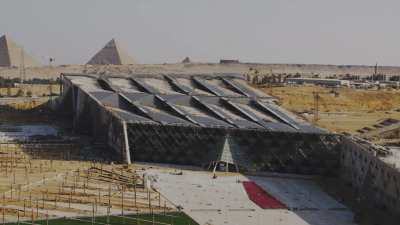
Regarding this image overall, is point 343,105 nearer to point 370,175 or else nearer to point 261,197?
point 370,175

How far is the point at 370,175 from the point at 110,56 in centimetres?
13809

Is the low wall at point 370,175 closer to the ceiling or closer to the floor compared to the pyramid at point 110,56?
closer to the floor

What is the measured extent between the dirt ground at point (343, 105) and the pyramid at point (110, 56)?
85.9 m

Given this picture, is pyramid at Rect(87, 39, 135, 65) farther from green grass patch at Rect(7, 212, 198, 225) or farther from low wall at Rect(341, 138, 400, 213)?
green grass patch at Rect(7, 212, 198, 225)

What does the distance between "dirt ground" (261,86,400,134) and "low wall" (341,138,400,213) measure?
19.0m

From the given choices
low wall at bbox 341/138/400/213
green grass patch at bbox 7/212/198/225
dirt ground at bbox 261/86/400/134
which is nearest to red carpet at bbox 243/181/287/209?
low wall at bbox 341/138/400/213

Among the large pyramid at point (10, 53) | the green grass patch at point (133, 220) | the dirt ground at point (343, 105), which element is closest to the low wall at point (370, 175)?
the green grass patch at point (133, 220)

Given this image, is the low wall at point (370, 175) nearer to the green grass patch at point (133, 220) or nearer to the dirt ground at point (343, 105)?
the green grass patch at point (133, 220)

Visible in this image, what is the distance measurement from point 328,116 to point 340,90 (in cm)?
2129

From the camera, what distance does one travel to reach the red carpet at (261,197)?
33.5 metres

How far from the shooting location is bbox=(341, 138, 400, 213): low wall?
31000 mm

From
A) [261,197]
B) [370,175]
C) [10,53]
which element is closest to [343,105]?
[370,175]

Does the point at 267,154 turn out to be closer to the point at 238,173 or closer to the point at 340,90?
the point at 238,173

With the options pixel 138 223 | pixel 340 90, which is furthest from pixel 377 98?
pixel 138 223
